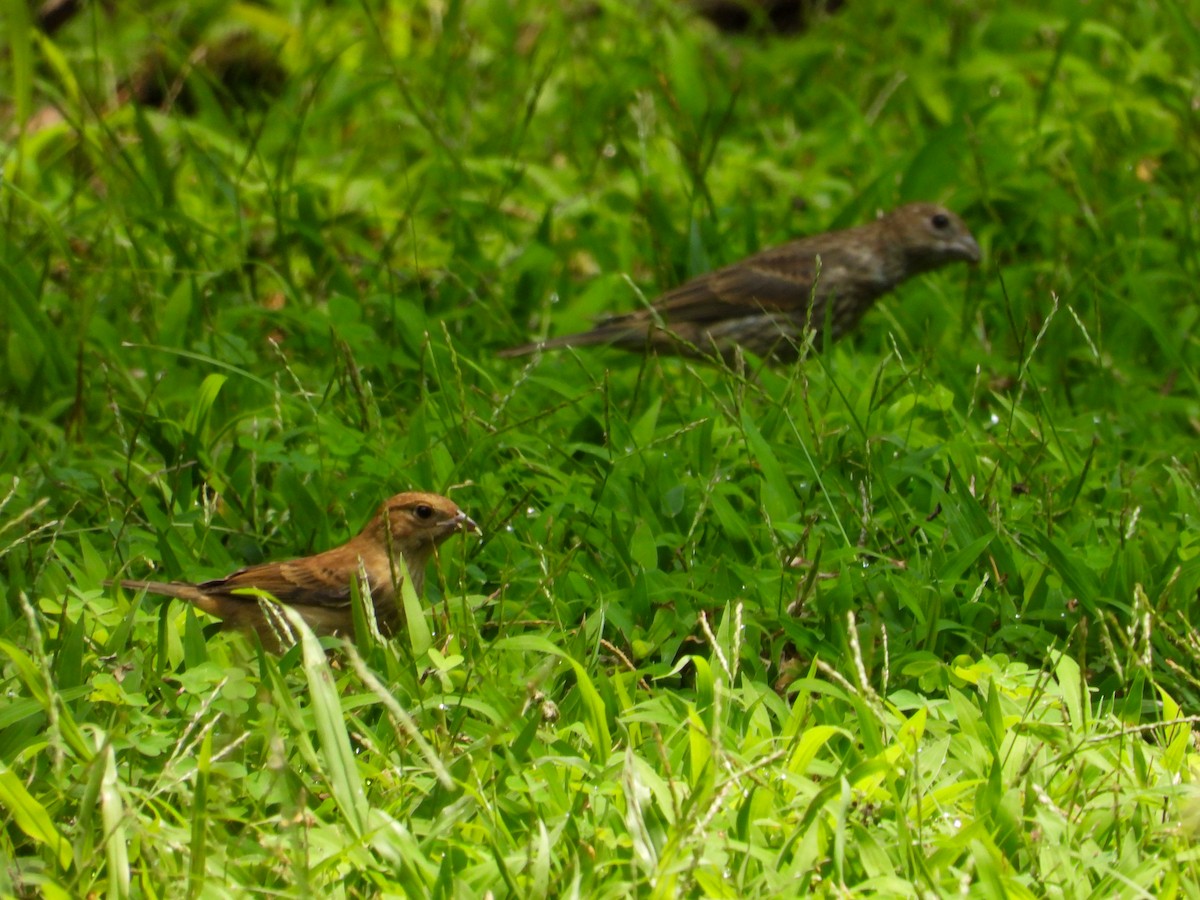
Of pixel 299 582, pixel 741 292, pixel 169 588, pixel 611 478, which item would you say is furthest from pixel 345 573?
pixel 741 292

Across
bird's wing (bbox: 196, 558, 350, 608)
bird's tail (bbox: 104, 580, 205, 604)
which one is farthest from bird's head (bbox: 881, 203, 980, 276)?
bird's tail (bbox: 104, 580, 205, 604)

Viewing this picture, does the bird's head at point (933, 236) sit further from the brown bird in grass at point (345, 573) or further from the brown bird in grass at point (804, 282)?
the brown bird in grass at point (345, 573)

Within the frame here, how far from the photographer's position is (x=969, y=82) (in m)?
8.45

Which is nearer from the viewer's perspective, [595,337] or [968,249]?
[595,337]

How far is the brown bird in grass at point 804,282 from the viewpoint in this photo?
6.85 metres

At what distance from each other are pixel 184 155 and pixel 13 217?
1.22 m

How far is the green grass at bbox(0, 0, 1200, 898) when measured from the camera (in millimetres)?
3238

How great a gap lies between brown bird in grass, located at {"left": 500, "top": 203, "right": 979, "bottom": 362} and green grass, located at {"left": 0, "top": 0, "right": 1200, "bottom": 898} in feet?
0.62

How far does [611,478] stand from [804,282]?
237 centimetres

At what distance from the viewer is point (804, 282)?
22.7 feet

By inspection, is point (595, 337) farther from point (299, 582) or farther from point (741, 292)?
point (299, 582)

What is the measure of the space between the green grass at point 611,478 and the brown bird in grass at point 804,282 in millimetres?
190

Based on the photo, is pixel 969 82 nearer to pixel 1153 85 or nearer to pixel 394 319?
pixel 1153 85

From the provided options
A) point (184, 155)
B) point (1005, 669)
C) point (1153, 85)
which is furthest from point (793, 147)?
Answer: point (1005, 669)
